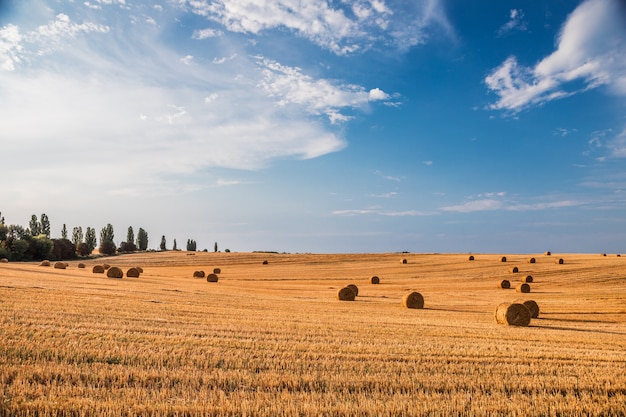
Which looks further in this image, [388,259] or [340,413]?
[388,259]

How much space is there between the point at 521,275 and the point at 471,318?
26500mm

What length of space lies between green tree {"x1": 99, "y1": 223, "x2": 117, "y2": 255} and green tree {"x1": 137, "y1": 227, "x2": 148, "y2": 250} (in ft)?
26.1

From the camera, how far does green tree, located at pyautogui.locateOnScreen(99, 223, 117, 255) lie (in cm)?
10144

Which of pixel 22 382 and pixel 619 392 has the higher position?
pixel 22 382

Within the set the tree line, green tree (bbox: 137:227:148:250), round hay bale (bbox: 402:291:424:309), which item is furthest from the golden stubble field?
green tree (bbox: 137:227:148:250)

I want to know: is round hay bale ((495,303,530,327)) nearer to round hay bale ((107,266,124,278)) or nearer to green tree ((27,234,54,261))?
round hay bale ((107,266,124,278))

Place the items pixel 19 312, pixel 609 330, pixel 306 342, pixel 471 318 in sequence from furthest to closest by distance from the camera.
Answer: pixel 471 318 < pixel 609 330 < pixel 19 312 < pixel 306 342

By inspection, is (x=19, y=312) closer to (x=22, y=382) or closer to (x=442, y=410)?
(x=22, y=382)

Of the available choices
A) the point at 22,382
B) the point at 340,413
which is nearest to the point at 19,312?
the point at 22,382

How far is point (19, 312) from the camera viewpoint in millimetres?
11867

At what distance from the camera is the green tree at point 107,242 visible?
101 metres

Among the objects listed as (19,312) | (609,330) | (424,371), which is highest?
(19,312)

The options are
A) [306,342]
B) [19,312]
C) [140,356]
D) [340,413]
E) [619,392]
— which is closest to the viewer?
[340,413]

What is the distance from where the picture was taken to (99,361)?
7.78 metres
